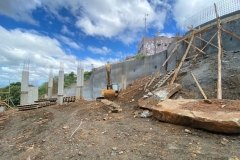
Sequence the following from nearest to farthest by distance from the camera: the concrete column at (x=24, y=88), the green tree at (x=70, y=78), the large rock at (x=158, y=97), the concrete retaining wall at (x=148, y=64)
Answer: the large rock at (x=158, y=97)
the concrete retaining wall at (x=148, y=64)
the concrete column at (x=24, y=88)
the green tree at (x=70, y=78)

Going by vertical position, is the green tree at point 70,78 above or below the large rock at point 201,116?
above

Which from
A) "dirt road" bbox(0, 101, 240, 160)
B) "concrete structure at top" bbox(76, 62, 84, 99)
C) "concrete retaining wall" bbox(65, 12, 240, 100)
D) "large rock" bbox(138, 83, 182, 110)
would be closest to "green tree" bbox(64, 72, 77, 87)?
"concrete retaining wall" bbox(65, 12, 240, 100)

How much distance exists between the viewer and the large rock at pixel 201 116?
267 centimetres

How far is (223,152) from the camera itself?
7.18ft

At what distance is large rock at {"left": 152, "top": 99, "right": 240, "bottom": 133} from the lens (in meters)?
2.67

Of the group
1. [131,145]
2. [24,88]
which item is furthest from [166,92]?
[24,88]

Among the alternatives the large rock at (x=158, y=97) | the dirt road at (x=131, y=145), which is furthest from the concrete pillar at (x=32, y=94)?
the large rock at (x=158, y=97)

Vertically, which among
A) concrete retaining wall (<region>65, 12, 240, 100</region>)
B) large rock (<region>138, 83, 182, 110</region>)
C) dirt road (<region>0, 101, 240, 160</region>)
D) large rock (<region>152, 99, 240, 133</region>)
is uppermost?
concrete retaining wall (<region>65, 12, 240, 100</region>)

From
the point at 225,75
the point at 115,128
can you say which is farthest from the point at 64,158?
the point at 225,75

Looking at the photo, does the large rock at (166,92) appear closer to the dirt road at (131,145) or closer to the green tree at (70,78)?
the dirt road at (131,145)

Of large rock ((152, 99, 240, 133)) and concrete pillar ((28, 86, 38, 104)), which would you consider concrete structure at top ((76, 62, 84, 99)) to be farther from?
large rock ((152, 99, 240, 133))

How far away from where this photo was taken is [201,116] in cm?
301

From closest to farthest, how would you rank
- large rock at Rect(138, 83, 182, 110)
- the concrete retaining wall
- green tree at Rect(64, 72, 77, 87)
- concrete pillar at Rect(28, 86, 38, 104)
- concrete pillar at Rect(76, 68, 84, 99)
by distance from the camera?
large rock at Rect(138, 83, 182, 110), the concrete retaining wall, concrete pillar at Rect(76, 68, 84, 99), concrete pillar at Rect(28, 86, 38, 104), green tree at Rect(64, 72, 77, 87)

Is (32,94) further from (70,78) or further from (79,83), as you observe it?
(70,78)
